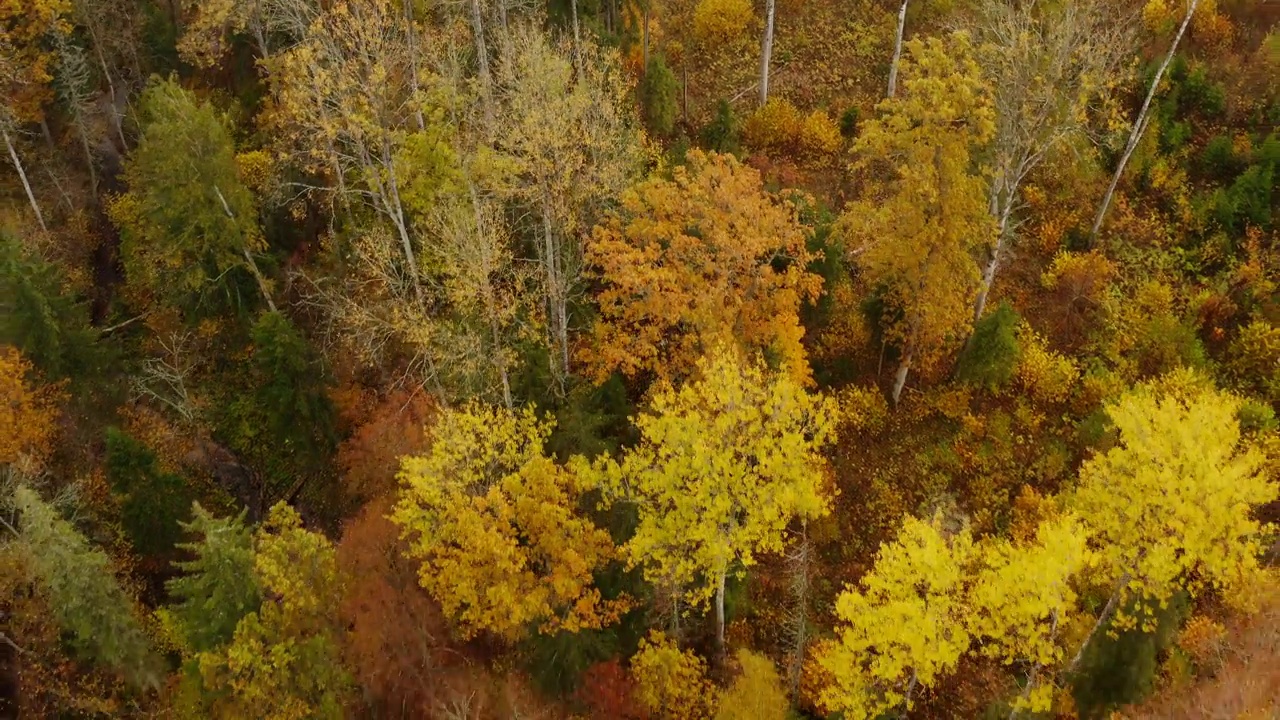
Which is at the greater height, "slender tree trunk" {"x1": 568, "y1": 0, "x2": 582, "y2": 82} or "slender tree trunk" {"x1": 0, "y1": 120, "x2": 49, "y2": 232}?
"slender tree trunk" {"x1": 568, "y1": 0, "x2": 582, "y2": 82}

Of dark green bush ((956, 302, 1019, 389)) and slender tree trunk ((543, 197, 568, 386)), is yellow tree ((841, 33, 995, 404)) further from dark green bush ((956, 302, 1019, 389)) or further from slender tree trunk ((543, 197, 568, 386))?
slender tree trunk ((543, 197, 568, 386))

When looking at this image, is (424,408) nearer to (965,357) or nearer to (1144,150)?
(965,357)

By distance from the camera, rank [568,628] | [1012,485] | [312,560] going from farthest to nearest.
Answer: [1012,485], [312,560], [568,628]

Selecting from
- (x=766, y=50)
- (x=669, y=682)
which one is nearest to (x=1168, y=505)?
(x=669, y=682)

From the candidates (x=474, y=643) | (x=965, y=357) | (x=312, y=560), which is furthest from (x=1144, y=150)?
(x=312, y=560)

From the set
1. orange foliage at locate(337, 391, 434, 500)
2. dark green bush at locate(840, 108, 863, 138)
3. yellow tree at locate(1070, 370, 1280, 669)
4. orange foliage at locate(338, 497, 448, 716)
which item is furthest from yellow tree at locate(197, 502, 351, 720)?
dark green bush at locate(840, 108, 863, 138)

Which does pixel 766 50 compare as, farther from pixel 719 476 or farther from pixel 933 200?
pixel 719 476
